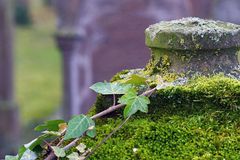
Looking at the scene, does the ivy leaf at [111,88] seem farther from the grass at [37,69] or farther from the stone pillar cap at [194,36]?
the grass at [37,69]

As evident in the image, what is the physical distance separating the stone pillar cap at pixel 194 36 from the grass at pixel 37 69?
1142 centimetres

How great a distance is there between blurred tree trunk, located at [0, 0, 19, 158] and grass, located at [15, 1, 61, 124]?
38.5 inches

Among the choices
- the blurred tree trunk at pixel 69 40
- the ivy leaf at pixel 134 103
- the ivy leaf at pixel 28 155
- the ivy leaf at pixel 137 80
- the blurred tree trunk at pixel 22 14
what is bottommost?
the blurred tree trunk at pixel 22 14

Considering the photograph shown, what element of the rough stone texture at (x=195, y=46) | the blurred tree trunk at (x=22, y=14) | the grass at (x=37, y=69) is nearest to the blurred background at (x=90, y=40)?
the grass at (x=37, y=69)

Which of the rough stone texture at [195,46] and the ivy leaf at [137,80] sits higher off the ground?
the rough stone texture at [195,46]

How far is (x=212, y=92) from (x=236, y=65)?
163 mm

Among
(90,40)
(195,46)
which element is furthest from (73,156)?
(90,40)

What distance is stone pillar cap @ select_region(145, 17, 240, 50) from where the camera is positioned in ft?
4.51

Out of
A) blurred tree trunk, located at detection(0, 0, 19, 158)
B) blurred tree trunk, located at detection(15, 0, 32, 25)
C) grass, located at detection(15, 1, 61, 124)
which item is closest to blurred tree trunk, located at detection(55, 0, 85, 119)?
blurred tree trunk, located at detection(0, 0, 19, 158)

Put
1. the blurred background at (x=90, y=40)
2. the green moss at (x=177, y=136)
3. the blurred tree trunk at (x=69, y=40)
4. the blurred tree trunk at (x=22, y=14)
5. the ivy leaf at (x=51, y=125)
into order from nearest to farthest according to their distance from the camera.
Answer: the green moss at (x=177, y=136)
the ivy leaf at (x=51, y=125)
the blurred background at (x=90, y=40)
the blurred tree trunk at (x=69, y=40)
the blurred tree trunk at (x=22, y=14)

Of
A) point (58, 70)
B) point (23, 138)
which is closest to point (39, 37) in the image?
point (58, 70)

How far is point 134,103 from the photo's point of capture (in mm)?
1303

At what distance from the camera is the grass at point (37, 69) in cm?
1647

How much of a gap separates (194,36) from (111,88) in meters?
0.22
